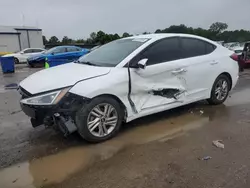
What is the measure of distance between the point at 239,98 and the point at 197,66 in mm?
2108

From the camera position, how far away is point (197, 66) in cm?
502

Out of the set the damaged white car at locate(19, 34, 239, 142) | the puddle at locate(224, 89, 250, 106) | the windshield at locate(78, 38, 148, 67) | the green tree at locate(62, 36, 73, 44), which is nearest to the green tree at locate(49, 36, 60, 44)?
the green tree at locate(62, 36, 73, 44)

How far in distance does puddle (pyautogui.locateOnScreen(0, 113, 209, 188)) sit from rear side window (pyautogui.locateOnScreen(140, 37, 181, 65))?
1.14m

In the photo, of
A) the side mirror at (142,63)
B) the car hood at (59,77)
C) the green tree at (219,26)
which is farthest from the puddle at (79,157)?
the green tree at (219,26)

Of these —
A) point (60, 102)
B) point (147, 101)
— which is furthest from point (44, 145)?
point (147, 101)

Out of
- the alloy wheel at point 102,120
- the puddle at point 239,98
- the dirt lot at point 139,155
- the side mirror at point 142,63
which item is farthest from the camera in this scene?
the puddle at point 239,98

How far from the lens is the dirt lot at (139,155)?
291 cm

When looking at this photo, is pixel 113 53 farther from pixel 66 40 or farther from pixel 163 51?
pixel 66 40

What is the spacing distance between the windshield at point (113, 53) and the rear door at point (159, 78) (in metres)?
0.24

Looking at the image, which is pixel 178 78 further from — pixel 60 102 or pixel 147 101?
pixel 60 102

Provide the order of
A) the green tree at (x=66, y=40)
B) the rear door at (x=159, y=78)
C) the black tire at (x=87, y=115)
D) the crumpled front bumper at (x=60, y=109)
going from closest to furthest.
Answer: the crumpled front bumper at (x=60, y=109) → the black tire at (x=87, y=115) → the rear door at (x=159, y=78) → the green tree at (x=66, y=40)

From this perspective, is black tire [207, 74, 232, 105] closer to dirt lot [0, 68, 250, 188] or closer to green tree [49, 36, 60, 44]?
dirt lot [0, 68, 250, 188]

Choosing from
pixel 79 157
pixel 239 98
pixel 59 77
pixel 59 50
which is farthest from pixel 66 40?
pixel 79 157

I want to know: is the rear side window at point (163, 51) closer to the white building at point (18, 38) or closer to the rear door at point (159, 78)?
the rear door at point (159, 78)
